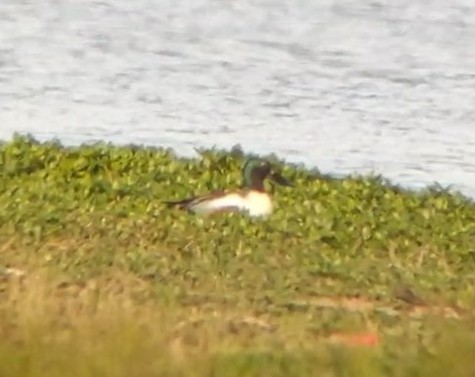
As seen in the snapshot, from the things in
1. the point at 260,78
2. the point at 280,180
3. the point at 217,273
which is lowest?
the point at 217,273

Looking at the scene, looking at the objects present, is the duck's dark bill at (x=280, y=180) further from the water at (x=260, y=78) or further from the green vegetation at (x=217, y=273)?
the water at (x=260, y=78)

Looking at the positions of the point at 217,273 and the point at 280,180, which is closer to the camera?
the point at 217,273

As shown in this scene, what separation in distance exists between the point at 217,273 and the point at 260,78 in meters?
8.15

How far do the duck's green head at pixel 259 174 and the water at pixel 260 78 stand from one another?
1.61 meters

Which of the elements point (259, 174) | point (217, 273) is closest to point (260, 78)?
point (259, 174)

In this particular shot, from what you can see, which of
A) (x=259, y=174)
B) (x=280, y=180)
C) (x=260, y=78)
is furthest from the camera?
(x=260, y=78)

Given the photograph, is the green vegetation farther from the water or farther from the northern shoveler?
the water

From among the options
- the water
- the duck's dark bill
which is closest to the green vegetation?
the duck's dark bill

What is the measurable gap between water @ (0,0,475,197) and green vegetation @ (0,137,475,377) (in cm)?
192

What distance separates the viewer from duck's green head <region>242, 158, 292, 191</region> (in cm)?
1008

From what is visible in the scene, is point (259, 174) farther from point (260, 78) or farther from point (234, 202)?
point (260, 78)

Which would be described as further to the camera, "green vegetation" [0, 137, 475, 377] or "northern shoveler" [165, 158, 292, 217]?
"northern shoveler" [165, 158, 292, 217]

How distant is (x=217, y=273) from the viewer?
8438mm

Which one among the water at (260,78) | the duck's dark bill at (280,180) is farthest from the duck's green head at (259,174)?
the water at (260,78)
